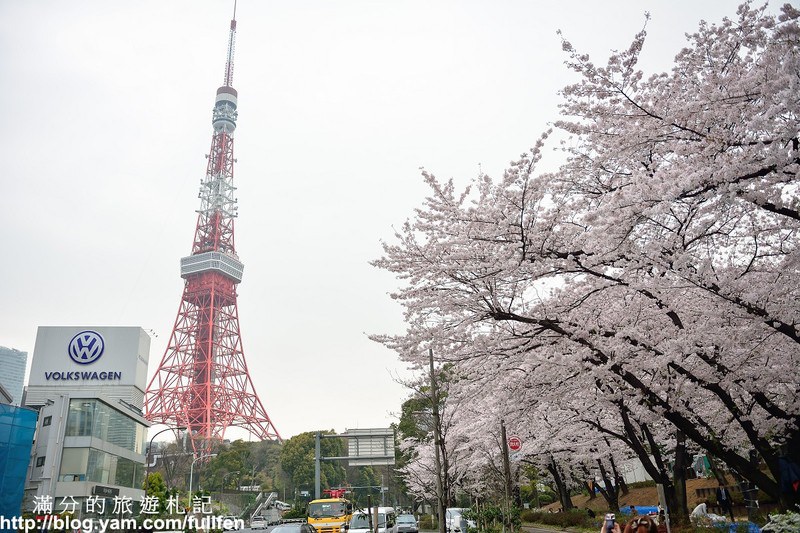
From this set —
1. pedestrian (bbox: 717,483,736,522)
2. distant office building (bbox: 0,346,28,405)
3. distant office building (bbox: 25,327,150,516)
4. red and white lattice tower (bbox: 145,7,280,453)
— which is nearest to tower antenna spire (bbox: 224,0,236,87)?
red and white lattice tower (bbox: 145,7,280,453)

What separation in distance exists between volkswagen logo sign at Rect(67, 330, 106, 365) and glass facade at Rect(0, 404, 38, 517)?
17.4 m

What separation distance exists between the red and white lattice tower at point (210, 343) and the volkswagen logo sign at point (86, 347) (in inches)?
1110

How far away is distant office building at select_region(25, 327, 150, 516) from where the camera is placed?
25984 mm

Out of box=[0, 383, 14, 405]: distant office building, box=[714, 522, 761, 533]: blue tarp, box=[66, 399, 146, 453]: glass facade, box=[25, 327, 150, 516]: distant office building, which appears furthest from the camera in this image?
box=[66, 399, 146, 453]: glass facade

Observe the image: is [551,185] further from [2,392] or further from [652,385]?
[2,392]

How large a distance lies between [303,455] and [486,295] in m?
55.1

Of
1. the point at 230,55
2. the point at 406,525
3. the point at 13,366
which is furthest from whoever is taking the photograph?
the point at 13,366

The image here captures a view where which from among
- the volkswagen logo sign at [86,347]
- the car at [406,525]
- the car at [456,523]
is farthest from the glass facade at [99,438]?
the car at [456,523]

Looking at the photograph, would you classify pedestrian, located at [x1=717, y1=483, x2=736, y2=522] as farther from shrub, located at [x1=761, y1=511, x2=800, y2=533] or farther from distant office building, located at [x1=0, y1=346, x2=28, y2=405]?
distant office building, located at [x1=0, y1=346, x2=28, y2=405]

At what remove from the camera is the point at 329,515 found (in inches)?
768

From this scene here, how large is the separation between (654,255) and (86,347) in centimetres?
3395

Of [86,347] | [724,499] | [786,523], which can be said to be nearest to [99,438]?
[86,347]

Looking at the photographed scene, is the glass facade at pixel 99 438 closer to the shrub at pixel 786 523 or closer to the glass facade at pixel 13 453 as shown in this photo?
the glass facade at pixel 13 453

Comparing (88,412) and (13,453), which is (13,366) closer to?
(88,412)
